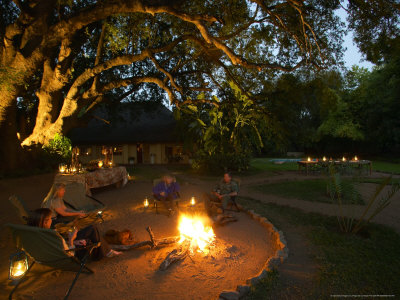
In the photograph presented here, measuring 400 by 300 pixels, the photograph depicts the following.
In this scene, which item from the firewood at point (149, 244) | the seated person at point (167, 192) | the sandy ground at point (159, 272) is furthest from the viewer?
the seated person at point (167, 192)

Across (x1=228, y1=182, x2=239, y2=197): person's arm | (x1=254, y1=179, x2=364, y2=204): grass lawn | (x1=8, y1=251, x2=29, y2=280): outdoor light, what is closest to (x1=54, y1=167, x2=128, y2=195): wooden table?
(x1=8, y1=251, x2=29, y2=280): outdoor light

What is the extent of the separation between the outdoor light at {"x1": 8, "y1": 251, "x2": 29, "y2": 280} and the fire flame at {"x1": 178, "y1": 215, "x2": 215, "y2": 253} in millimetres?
2507

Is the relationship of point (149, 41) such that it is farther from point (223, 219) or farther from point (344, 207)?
point (344, 207)

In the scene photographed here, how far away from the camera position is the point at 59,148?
13.0 m

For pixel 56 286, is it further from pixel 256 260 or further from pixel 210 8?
pixel 210 8

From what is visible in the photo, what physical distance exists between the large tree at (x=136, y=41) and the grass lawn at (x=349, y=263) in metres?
5.04

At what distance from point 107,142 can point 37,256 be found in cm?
2332

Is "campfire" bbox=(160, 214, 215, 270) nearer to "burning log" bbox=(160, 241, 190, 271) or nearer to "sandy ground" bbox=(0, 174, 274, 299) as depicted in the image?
"burning log" bbox=(160, 241, 190, 271)

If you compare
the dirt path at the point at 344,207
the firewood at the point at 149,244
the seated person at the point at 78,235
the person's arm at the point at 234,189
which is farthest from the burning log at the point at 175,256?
the dirt path at the point at 344,207

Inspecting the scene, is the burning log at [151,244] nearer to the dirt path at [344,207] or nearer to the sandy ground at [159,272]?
the sandy ground at [159,272]

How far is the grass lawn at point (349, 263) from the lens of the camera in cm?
313

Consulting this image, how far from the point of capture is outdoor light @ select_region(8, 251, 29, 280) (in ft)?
11.1

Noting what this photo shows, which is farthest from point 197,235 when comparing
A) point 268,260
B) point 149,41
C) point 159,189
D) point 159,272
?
point 149,41

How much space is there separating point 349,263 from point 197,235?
2.63 m
